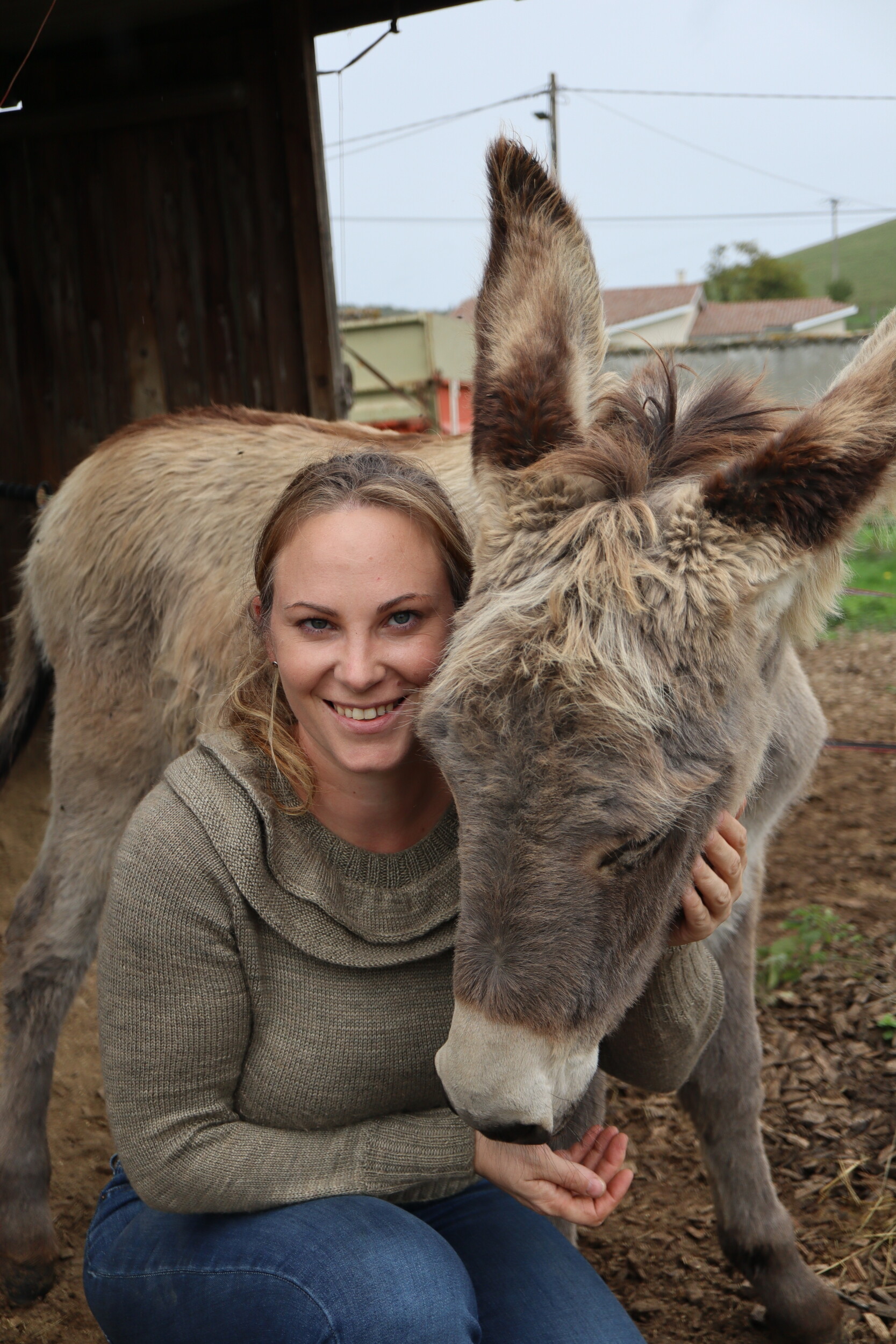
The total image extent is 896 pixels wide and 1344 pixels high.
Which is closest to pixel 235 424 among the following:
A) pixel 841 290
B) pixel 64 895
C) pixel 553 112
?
pixel 64 895

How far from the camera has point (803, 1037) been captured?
3.79 meters

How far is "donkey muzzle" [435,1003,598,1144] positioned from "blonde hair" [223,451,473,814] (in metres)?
0.63

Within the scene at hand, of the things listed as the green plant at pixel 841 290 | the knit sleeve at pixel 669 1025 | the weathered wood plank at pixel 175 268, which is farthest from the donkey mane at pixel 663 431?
the green plant at pixel 841 290

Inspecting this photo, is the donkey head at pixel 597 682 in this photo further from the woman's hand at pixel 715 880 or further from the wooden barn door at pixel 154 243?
the wooden barn door at pixel 154 243

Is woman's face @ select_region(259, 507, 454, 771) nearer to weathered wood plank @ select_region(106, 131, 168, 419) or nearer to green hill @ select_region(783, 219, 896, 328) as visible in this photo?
weathered wood plank @ select_region(106, 131, 168, 419)

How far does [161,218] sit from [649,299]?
96.4ft

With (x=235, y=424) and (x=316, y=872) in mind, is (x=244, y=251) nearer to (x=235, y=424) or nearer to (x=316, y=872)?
(x=235, y=424)

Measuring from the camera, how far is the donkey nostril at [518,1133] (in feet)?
4.91

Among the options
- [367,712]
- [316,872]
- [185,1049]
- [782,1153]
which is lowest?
[782,1153]

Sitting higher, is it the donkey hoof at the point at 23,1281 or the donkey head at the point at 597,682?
the donkey head at the point at 597,682

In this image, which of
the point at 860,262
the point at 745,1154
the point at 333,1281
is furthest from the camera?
the point at 860,262

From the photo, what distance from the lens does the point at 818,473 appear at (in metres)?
1.59

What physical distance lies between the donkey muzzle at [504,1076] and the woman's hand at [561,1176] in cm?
23

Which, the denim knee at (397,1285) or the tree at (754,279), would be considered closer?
the denim knee at (397,1285)
